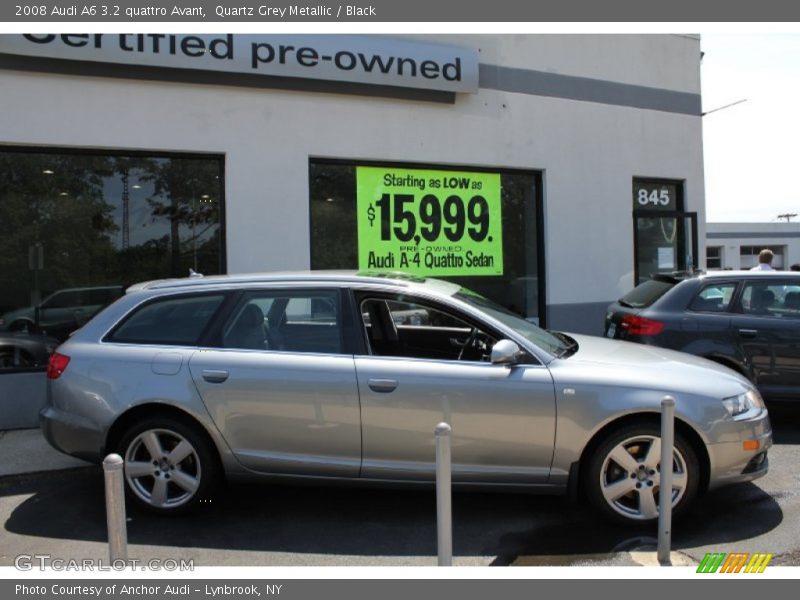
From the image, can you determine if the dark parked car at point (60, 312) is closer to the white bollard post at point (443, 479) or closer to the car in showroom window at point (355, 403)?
the car in showroom window at point (355, 403)

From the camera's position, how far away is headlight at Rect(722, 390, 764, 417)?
4.26 metres

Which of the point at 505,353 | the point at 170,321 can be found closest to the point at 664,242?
the point at 505,353

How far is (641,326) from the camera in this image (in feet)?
22.1

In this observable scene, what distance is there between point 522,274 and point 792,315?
393cm

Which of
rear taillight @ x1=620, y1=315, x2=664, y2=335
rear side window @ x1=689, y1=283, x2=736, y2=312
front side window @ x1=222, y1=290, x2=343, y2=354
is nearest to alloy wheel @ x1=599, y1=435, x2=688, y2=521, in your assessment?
front side window @ x1=222, y1=290, x2=343, y2=354

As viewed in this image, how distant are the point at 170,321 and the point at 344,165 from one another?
4.53 metres

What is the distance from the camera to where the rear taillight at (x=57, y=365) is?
15.3 ft

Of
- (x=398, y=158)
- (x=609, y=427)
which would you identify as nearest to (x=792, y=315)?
(x=609, y=427)

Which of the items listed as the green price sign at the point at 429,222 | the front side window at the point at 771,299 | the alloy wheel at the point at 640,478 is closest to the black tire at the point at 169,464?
the alloy wheel at the point at 640,478

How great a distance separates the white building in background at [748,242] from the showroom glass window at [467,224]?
46303 mm

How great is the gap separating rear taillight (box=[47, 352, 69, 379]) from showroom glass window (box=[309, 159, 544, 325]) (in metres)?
4.13

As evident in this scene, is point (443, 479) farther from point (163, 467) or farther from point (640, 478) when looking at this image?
point (163, 467)

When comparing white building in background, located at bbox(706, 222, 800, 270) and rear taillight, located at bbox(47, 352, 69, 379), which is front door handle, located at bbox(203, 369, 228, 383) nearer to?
rear taillight, located at bbox(47, 352, 69, 379)

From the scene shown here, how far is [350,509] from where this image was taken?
15.6ft
